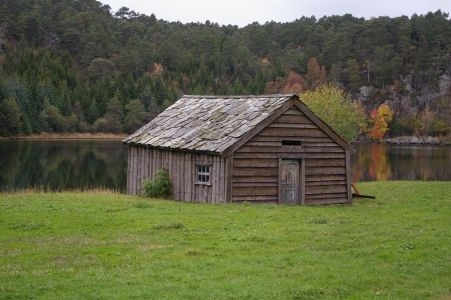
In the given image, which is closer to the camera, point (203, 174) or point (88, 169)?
point (203, 174)

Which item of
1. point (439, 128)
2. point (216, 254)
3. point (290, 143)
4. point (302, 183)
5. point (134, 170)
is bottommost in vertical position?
point (216, 254)

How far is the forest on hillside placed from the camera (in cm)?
11644

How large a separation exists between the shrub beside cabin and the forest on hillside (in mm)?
81529

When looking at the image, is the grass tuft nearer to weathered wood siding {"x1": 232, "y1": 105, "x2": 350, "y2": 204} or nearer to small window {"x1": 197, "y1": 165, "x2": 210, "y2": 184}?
weathered wood siding {"x1": 232, "y1": 105, "x2": 350, "y2": 204}

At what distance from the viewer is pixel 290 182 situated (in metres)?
25.9

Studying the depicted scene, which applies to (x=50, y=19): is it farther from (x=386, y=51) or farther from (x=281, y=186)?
(x=281, y=186)

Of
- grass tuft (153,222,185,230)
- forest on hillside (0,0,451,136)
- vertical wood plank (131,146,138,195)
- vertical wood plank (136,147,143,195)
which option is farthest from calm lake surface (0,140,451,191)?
forest on hillside (0,0,451,136)

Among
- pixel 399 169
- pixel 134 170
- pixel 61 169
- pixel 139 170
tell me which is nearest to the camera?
pixel 139 170

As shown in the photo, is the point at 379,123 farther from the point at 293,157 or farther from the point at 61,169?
the point at 293,157

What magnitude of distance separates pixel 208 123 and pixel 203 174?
9.73 feet

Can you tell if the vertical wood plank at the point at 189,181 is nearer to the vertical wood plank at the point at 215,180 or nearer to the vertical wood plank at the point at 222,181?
the vertical wood plank at the point at 215,180

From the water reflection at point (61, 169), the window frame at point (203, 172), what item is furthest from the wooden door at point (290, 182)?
the water reflection at point (61, 169)

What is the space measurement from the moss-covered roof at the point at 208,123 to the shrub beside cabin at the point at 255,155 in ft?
0.19

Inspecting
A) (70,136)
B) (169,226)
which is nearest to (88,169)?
(169,226)
